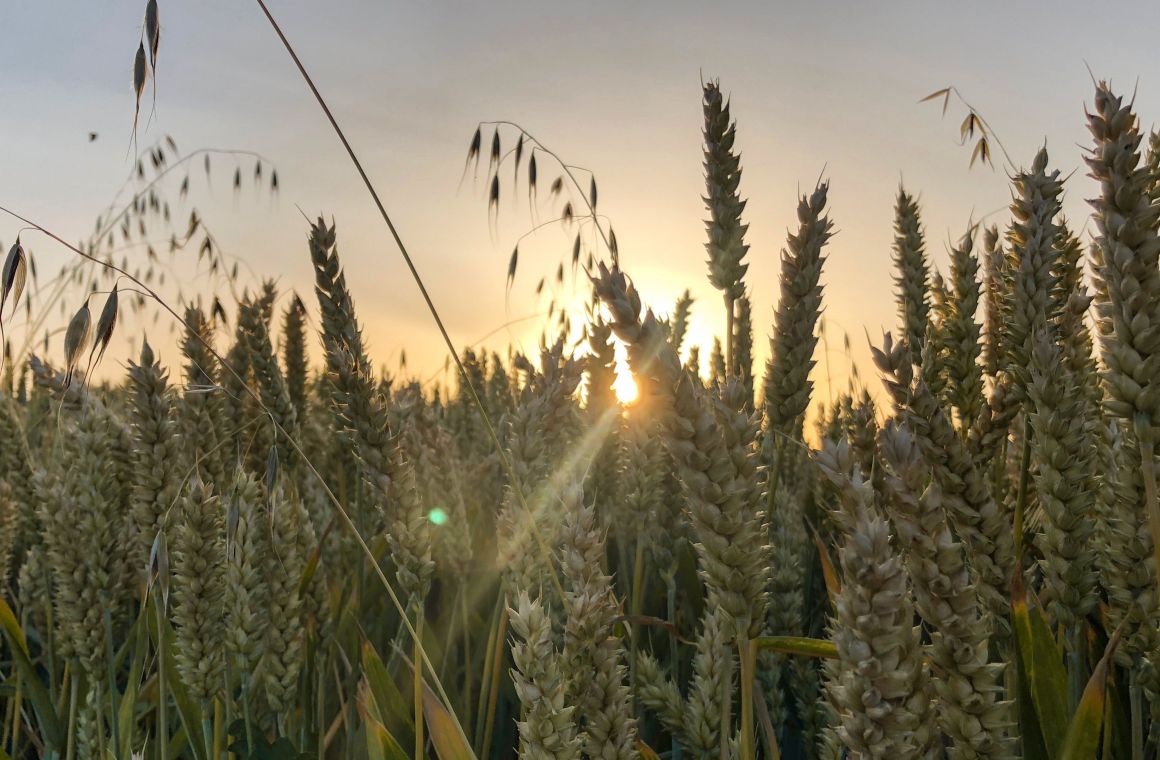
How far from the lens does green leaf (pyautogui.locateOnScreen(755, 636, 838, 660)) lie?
1148mm

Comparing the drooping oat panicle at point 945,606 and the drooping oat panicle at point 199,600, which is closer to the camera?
the drooping oat panicle at point 945,606

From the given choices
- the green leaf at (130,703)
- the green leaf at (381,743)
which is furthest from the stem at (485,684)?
the green leaf at (130,703)

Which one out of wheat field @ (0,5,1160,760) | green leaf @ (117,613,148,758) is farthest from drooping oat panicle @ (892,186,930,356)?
green leaf @ (117,613,148,758)

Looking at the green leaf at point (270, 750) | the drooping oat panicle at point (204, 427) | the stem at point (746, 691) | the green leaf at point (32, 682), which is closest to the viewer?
the stem at point (746, 691)

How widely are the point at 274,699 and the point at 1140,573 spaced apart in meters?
1.54

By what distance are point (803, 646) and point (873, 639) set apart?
0.49m

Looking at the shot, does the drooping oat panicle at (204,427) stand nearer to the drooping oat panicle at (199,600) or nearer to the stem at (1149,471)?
the drooping oat panicle at (199,600)

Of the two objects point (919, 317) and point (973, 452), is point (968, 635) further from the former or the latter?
point (919, 317)

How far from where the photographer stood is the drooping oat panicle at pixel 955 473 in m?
1.00

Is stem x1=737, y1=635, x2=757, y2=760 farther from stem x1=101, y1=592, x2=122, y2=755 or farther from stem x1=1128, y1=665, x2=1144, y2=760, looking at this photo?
stem x1=101, y1=592, x2=122, y2=755

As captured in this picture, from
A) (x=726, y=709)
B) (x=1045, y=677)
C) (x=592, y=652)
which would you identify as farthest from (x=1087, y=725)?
(x=592, y=652)

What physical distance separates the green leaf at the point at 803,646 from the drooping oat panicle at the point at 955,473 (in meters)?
0.22

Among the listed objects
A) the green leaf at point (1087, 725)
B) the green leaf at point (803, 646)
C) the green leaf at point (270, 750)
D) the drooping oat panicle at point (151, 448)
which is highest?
the drooping oat panicle at point (151, 448)

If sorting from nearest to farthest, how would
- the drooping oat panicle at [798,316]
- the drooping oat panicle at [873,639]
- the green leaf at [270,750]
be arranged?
1. the drooping oat panicle at [873,639]
2. the drooping oat panicle at [798,316]
3. the green leaf at [270,750]
